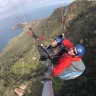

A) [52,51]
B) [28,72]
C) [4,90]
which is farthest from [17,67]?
[52,51]

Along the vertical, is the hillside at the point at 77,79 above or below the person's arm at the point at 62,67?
below

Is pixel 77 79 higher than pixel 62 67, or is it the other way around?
pixel 62 67

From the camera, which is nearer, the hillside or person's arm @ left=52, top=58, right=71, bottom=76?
person's arm @ left=52, top=58, right=71, bottom=76

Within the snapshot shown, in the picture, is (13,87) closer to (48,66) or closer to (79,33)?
(79,33)

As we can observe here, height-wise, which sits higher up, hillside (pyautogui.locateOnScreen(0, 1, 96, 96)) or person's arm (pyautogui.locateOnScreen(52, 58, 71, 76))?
person's arm (pyautogui.locateOnScreen(52, 58, 71, 76))

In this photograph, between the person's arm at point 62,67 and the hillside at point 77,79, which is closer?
the person's arm at point 62,67

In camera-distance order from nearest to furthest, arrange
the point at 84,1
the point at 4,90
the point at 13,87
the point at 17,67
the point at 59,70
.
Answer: the point at 59,70 → the point at 13,87 → the point at 4,90 → the point at 17,67 → the point at 84,1

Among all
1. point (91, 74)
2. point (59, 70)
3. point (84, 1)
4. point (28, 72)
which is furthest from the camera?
point (84, 1)

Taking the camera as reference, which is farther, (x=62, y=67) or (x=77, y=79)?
(x=77, y=79)

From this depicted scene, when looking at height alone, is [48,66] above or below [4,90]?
above

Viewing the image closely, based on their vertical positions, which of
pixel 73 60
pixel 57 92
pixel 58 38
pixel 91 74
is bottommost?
pixel 57 92

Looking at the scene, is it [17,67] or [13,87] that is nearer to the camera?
[13,87]
